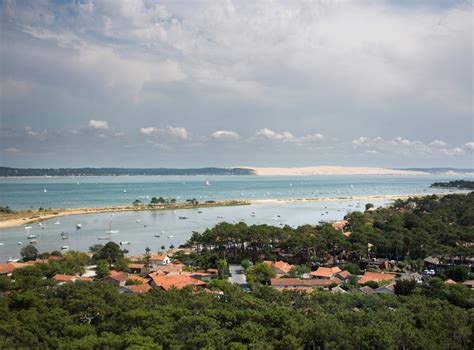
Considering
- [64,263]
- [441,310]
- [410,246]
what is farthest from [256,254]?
[441,310]

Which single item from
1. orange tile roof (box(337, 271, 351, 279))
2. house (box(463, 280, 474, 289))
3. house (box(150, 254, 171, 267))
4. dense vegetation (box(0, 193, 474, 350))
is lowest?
house (box(150, 254, 171, 267))

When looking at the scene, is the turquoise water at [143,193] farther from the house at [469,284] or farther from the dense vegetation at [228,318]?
the house at [469,284]

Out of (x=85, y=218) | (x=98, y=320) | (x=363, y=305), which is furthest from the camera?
(x=85, y=218)

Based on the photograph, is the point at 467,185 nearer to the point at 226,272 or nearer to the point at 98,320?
the point at 226,272

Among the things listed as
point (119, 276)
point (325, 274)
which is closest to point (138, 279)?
point (119, 276)

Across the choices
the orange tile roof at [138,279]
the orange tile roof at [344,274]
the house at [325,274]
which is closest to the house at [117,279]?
the orange tile roof at [138,279]

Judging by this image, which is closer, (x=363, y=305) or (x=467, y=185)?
(x=363, y=305)

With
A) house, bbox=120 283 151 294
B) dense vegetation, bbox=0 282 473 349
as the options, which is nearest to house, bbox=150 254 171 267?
house, bbox=120 283 151 294

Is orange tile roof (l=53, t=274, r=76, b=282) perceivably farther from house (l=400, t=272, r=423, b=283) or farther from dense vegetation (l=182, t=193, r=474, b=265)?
house (l=400, t=272, r=423, b=283)
